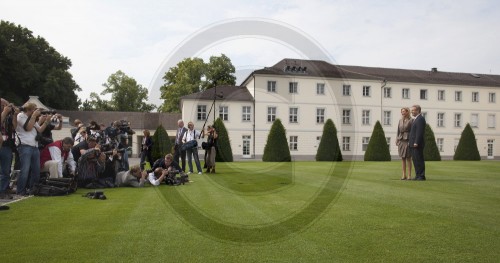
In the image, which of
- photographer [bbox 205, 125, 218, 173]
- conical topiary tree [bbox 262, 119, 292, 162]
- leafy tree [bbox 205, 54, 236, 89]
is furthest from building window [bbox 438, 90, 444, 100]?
photographer [bbox 205, 125, 218, 173]

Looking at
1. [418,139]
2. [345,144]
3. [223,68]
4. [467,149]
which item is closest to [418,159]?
[418,139]

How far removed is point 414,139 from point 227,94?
43166mm

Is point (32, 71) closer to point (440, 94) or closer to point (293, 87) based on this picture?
point (293, 87)

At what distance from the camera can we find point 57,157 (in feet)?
42.0

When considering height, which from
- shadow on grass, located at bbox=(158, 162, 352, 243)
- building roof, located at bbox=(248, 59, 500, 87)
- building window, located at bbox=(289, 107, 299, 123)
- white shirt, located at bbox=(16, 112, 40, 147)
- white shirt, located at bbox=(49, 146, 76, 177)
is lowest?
shadow on grass, located at bbox=(158, 162, 352, 243)

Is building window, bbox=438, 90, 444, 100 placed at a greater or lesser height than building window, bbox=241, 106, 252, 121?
greater

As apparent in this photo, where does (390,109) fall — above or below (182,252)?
above

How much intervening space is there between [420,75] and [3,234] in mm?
69627

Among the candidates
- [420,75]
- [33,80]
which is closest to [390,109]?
[420,75]

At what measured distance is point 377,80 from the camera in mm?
62125

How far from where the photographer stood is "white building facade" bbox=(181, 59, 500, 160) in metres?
56.4

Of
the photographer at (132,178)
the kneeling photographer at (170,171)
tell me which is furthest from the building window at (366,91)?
the photographer at (132,178)

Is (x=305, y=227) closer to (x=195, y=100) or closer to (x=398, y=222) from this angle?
(x=398, y=222)

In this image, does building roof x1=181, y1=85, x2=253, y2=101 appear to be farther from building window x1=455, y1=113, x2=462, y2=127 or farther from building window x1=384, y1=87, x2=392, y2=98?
building window x1=455, y1=113, x2=462, y2=127
